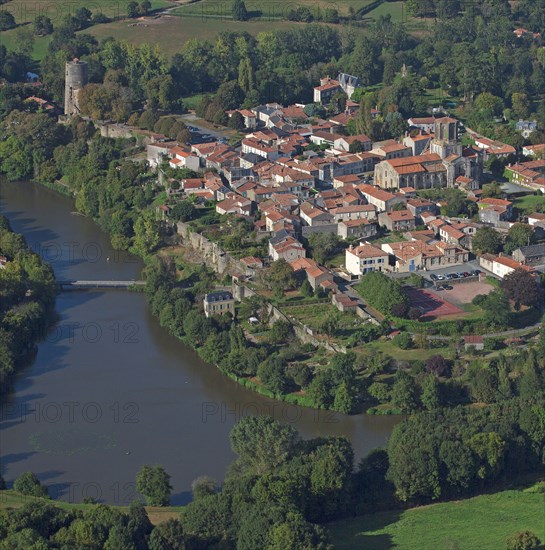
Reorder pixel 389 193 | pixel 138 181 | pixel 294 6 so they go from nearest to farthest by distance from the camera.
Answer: pixel 389 193 < pixel 138 181 < pixel 294 6

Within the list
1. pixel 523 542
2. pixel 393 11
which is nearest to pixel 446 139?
pixel 393 11

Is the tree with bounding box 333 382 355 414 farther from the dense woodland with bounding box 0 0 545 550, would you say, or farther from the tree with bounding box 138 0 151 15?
the tree with bounding box 138 0 151 15


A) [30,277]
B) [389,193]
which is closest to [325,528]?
[30,277]

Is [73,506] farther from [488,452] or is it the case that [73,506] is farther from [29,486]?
[488,452]

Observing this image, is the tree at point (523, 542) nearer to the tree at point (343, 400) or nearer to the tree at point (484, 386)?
the tree at point (484, 386)

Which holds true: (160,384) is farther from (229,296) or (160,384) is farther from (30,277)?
(30,277)

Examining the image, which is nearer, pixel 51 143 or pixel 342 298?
pixel 342 298
